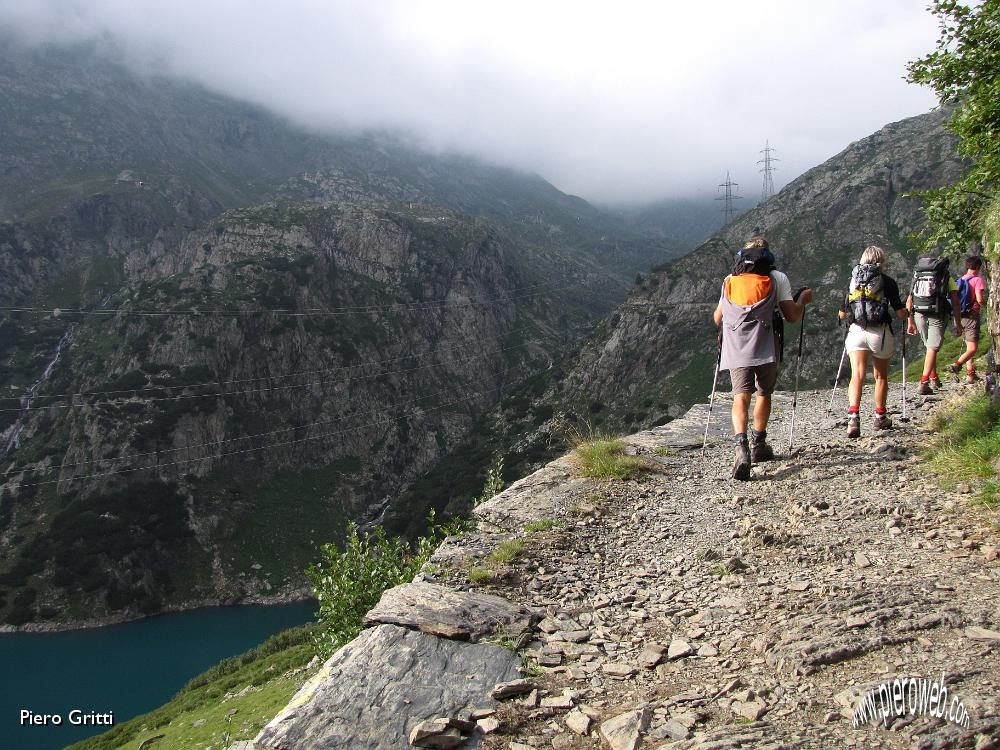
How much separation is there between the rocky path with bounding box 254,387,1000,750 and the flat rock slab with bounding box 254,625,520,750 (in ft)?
0.27

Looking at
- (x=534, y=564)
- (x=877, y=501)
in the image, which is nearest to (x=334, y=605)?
(x=534, y=564)

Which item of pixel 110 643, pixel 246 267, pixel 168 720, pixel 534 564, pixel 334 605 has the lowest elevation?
pixel 110 643

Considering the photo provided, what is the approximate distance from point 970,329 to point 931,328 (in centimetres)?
123

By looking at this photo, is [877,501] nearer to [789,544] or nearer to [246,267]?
[789,544]

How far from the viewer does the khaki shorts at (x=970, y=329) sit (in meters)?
13.6

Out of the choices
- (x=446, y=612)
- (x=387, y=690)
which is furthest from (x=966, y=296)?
(x=387, y=690)

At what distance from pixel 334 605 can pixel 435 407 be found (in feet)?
520

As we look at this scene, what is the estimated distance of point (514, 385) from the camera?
593ft

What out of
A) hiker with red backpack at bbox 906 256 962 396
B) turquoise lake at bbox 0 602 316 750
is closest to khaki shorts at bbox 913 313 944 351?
hiker with red backpack at bbox 906 256 962 396

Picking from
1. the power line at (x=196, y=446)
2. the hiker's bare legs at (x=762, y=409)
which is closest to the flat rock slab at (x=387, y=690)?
the hiker's bare legs at (x=762, y=409)

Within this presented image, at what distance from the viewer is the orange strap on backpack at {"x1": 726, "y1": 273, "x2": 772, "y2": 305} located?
8711mm

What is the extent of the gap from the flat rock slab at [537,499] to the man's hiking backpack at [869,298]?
18.6 ft

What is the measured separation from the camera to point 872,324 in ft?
34.1

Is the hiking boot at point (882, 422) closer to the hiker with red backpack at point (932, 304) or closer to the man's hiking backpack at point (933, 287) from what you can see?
the hiker with red backpack at point (932, 304)
